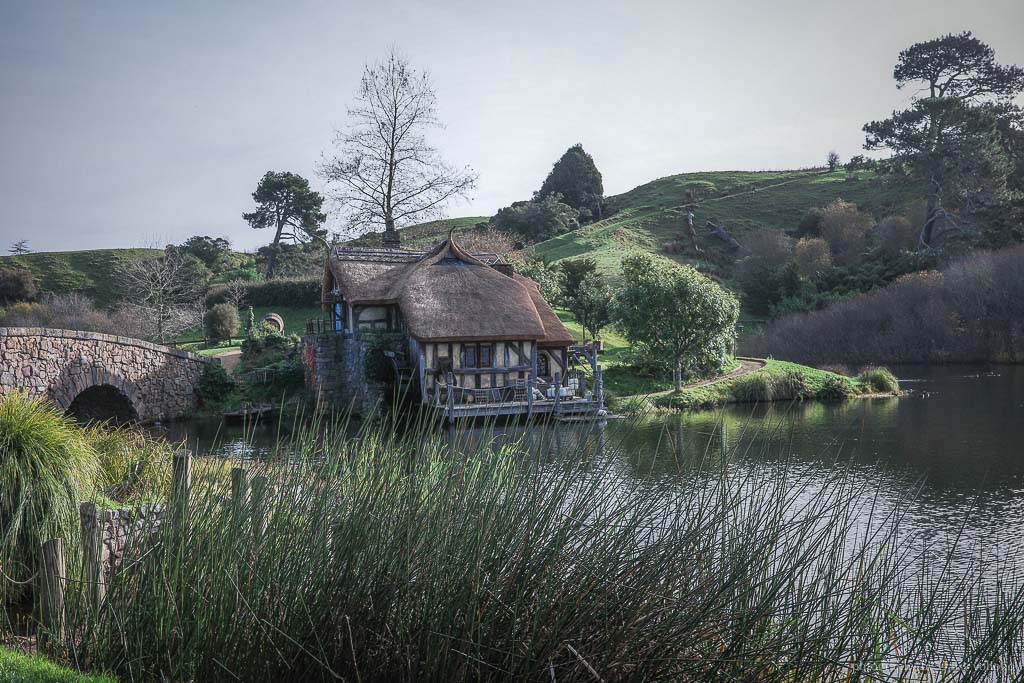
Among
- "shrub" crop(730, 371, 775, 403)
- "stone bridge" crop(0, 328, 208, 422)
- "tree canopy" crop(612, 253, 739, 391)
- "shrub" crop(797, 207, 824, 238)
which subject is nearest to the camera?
"stone bridge" crop(0, 328, 208, 422)

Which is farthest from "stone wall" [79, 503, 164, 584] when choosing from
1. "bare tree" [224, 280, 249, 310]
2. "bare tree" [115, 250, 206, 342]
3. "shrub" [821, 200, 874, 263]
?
"shrub" [821, 200, 874, 263]

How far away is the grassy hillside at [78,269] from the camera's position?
34469 millimetres

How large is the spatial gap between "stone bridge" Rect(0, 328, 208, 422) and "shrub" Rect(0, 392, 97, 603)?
27.9 ft

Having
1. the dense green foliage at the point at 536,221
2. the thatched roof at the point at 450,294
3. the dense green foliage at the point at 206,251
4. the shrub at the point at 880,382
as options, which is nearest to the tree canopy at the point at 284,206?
the dense green foliage at the point at 206,251

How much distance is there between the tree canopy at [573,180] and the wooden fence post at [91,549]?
4733cm

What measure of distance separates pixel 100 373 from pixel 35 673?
14.7 meters

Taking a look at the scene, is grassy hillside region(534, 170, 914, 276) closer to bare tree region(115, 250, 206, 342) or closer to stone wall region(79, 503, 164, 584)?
bare tree region(115, 250, 206, 342)

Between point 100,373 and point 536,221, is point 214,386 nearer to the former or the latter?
point 100,373

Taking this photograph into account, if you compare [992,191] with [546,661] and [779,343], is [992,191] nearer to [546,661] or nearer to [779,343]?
[779,343]

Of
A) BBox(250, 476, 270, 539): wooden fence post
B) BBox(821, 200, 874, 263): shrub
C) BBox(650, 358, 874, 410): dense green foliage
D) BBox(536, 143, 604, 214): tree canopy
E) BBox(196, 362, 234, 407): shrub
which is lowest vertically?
BBox(650, 358, 874, 410): dense green foliage

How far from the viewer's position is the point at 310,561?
2.92 m

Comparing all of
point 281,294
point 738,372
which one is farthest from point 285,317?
point 738,372

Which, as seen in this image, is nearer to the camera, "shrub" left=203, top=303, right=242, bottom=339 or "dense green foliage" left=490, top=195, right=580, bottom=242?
"shrub" left=203, top=303, right=242, bottom=339

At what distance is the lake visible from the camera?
7.62 m
